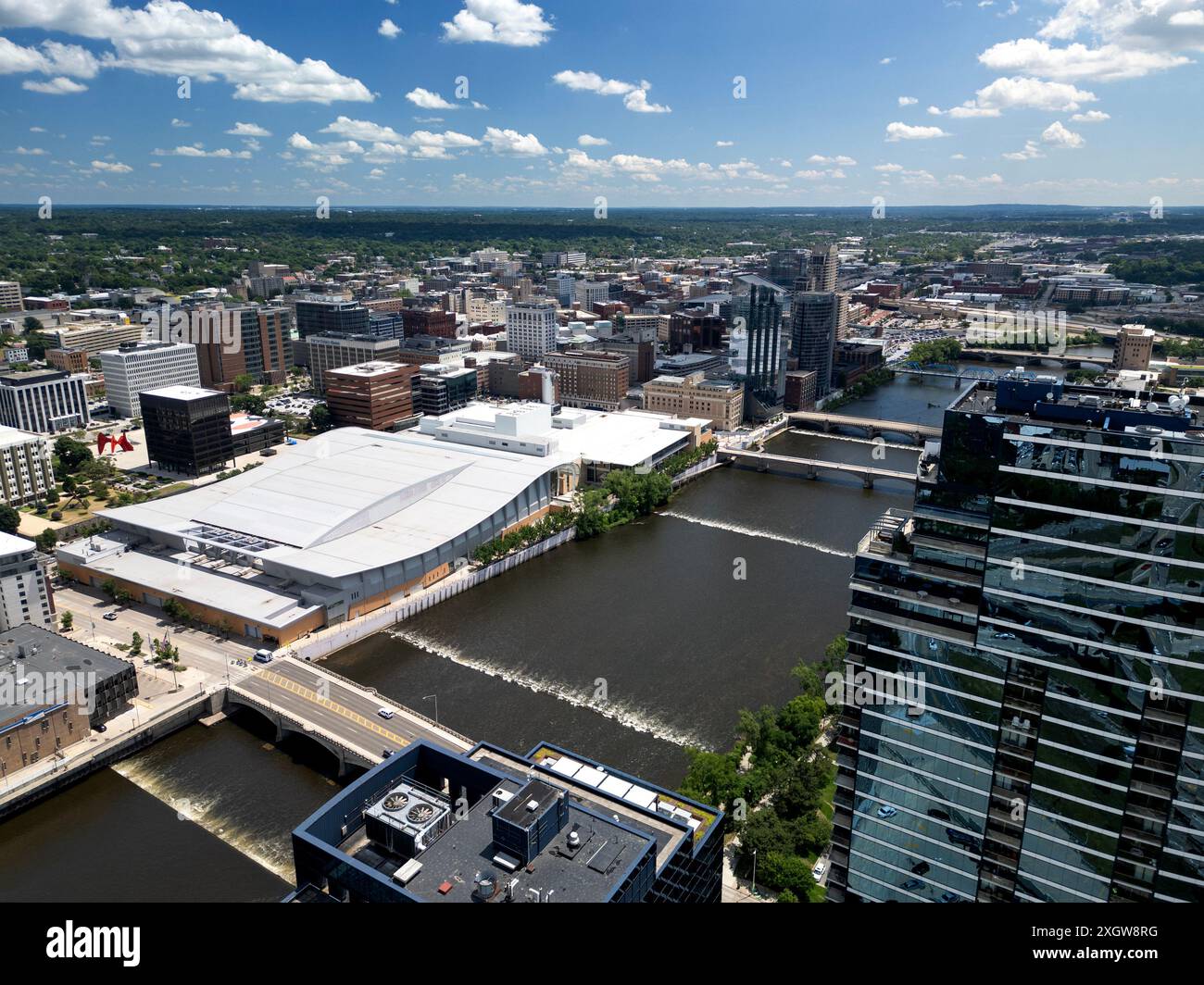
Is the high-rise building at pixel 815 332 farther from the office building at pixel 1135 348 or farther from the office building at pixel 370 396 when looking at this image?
the office building at pixel 370 396

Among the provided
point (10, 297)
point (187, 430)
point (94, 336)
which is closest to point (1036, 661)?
point (187, 430)

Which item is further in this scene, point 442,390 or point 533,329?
point 533,329

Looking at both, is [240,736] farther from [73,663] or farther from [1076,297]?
[1076,297]

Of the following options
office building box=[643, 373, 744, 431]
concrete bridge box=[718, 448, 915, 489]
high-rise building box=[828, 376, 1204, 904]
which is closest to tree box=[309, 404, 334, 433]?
office building box=[643, 373, 744, 431]

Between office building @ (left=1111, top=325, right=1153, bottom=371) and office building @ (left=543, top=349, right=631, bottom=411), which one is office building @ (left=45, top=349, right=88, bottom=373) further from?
office building @ (left=1111, top=325, right=1153, bottom=371)

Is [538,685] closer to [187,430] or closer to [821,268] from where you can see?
[187,430]
